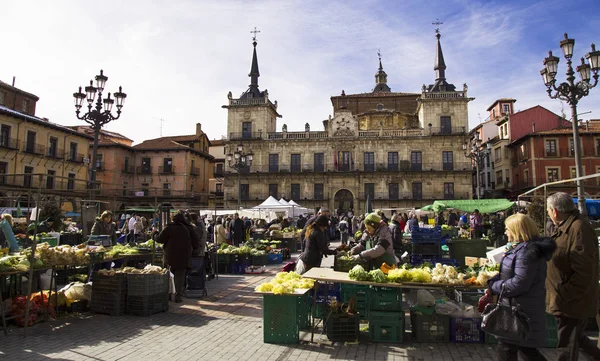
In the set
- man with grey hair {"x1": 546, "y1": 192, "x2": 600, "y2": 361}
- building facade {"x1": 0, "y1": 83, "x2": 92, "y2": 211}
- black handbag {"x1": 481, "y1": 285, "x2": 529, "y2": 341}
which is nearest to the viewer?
black handbag {"x1": 481, "y1": 285, "x2": 529, "y2": 341}

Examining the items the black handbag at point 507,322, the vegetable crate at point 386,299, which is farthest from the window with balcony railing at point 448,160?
the black handbag at point 507,322

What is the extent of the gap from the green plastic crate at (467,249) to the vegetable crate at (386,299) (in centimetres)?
513

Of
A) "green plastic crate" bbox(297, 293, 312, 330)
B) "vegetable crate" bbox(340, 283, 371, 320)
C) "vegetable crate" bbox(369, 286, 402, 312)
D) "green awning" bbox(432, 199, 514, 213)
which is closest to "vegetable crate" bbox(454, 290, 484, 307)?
"vegetable crate" bbox(369, 286, 402, 312)

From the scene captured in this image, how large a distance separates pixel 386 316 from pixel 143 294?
4.03 m

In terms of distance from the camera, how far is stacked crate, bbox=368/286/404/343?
5.31 metres

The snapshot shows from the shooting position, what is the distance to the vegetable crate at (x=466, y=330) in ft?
17.5

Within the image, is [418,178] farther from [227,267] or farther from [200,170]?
[227,267]

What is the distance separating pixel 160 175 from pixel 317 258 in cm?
3910

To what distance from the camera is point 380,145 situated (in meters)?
39.3

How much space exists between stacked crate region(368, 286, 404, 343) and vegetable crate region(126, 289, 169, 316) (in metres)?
3.74

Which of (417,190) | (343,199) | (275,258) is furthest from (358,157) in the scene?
(275,258)

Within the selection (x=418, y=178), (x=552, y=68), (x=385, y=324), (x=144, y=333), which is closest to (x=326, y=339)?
(x=385, y=324)

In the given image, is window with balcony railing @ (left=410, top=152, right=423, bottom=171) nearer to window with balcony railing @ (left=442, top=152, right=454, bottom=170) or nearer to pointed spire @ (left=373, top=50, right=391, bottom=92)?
window with balcony railing @ (left=442, top=152, right=454, bottom=170)

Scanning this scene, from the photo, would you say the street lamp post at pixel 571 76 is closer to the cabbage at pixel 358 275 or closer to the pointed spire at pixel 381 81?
the cabbage at pixel 358 275
